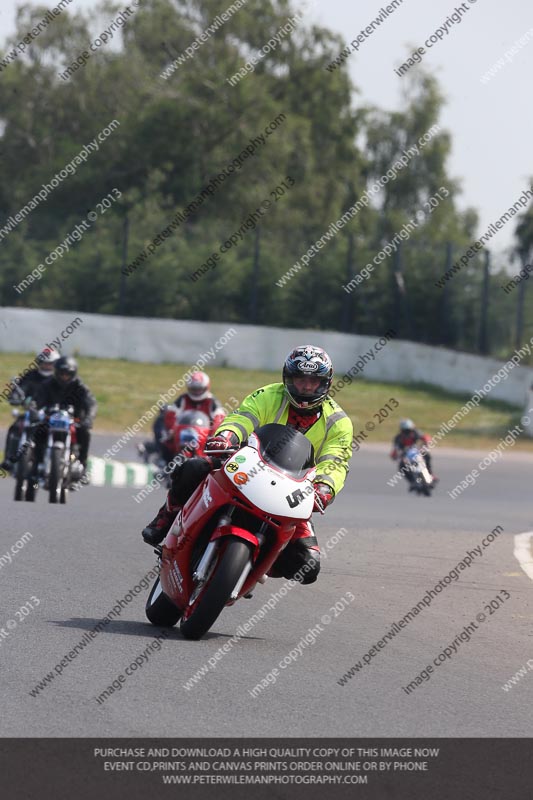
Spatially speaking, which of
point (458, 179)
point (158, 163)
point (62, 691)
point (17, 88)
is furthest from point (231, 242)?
point (62, 691)

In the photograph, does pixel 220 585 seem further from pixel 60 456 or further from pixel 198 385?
pixel 198 385

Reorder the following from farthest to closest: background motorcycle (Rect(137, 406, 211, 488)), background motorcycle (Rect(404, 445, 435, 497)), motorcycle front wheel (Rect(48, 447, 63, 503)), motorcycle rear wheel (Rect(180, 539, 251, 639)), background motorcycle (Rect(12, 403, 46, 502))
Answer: background motorcycle (Rect(404, 445, 435, 497)), background motorcycle (Rect(137, 406, 211, 488)), background motorcycle (Rect(12, 403, 46, 502)), motorcycle front wheel (Rect(48, 447, 63, 503)), motorcycle rear wheel (Rect(180, 539, 251, 639))

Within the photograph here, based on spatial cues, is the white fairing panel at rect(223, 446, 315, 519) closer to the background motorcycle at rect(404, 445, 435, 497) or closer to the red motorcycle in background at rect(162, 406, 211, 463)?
the red motorcycle in background at rect(162, 406, 211, 463)

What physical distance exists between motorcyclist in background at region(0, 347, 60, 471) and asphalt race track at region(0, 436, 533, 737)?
304 centimetres

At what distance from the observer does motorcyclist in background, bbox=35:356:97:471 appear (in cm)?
1600

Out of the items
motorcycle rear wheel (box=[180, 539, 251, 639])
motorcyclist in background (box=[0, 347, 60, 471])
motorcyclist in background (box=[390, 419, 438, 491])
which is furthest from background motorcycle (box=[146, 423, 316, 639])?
motorcyclist in background (box=[390, 419, 438, 491])

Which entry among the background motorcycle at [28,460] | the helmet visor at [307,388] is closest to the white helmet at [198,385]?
the background motorcycle at [28,460]

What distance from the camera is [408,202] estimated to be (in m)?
69.1

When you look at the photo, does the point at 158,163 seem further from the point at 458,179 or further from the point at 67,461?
the point at 67,461

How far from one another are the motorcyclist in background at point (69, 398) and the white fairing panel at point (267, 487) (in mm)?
8912

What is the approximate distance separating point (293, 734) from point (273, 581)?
4.48 m

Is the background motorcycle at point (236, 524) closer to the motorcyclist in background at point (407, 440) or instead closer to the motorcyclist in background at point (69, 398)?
the motorcyclist in background at point (69, 398)

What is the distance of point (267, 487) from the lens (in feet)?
23.4
